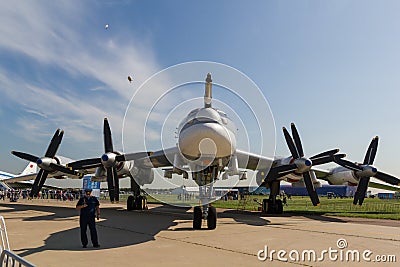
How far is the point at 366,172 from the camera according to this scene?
19.1 meters

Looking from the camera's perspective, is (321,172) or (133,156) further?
(321,172)

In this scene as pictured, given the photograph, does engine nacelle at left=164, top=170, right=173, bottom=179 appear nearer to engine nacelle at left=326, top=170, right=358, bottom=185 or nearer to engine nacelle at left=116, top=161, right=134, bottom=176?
engine nacelle at left=116, top=161, right=134, bottom=176

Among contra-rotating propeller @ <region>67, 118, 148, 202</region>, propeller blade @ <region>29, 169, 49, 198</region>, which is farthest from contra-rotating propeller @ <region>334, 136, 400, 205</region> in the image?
propeller blade @ <region>29, 169, 49, 198</region>

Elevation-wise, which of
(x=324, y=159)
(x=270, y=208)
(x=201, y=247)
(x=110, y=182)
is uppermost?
(x=324, y=159)

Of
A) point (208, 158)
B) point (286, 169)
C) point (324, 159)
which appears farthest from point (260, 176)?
point (208, 158)

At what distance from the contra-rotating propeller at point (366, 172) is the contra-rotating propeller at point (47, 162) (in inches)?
564

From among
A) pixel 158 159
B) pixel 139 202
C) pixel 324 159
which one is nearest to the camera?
pixel 324 159

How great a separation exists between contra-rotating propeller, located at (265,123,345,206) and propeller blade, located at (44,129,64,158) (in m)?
10.6

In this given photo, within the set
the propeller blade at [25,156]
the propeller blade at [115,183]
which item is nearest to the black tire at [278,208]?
the propeller blade at [115,183]

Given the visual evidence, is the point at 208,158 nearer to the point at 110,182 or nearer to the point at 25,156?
the point at 110,182

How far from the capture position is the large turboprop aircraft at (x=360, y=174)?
19141 mm

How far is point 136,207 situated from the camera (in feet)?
67.5

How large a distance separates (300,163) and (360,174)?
17.8ft

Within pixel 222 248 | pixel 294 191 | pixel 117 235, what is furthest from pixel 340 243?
pixel 294 191
